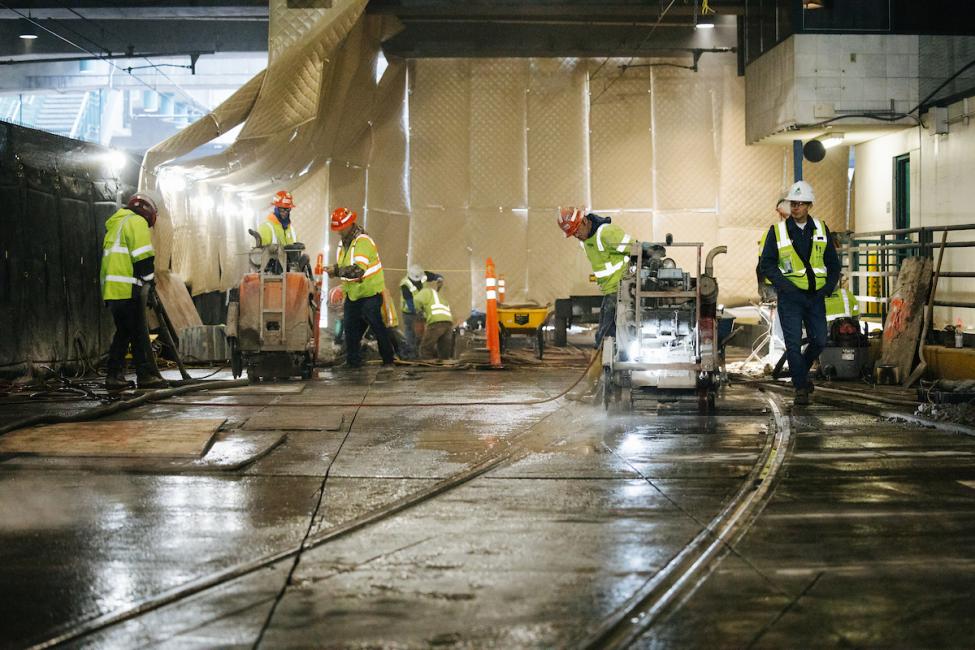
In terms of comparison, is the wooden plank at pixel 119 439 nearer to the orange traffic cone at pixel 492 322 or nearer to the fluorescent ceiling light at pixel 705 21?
the orange traffic cone at pixel 492 322

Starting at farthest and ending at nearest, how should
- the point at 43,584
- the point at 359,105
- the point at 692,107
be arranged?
1. the point at 692,107
2. the point at 359,105
3. the point at 43,584

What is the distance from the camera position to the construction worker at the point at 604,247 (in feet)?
34.8

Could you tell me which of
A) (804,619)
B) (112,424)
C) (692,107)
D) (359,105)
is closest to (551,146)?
(692,107)

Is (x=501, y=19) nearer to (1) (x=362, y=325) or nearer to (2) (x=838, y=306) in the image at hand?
(1) (x=362, y=325)

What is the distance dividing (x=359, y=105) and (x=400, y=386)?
7117mm

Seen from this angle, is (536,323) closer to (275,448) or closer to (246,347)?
(246,347)

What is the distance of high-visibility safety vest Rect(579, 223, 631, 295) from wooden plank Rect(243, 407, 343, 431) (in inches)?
118

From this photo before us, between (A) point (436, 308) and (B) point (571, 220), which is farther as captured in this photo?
(A) point (436, 308)

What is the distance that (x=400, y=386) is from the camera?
12.2 metres

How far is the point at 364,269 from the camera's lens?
46.2 feet

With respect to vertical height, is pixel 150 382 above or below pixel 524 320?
below

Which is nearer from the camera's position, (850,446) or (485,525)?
(485,525)

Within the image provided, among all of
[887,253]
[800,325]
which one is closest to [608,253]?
[800,325]

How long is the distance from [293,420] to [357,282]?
17.6ft
